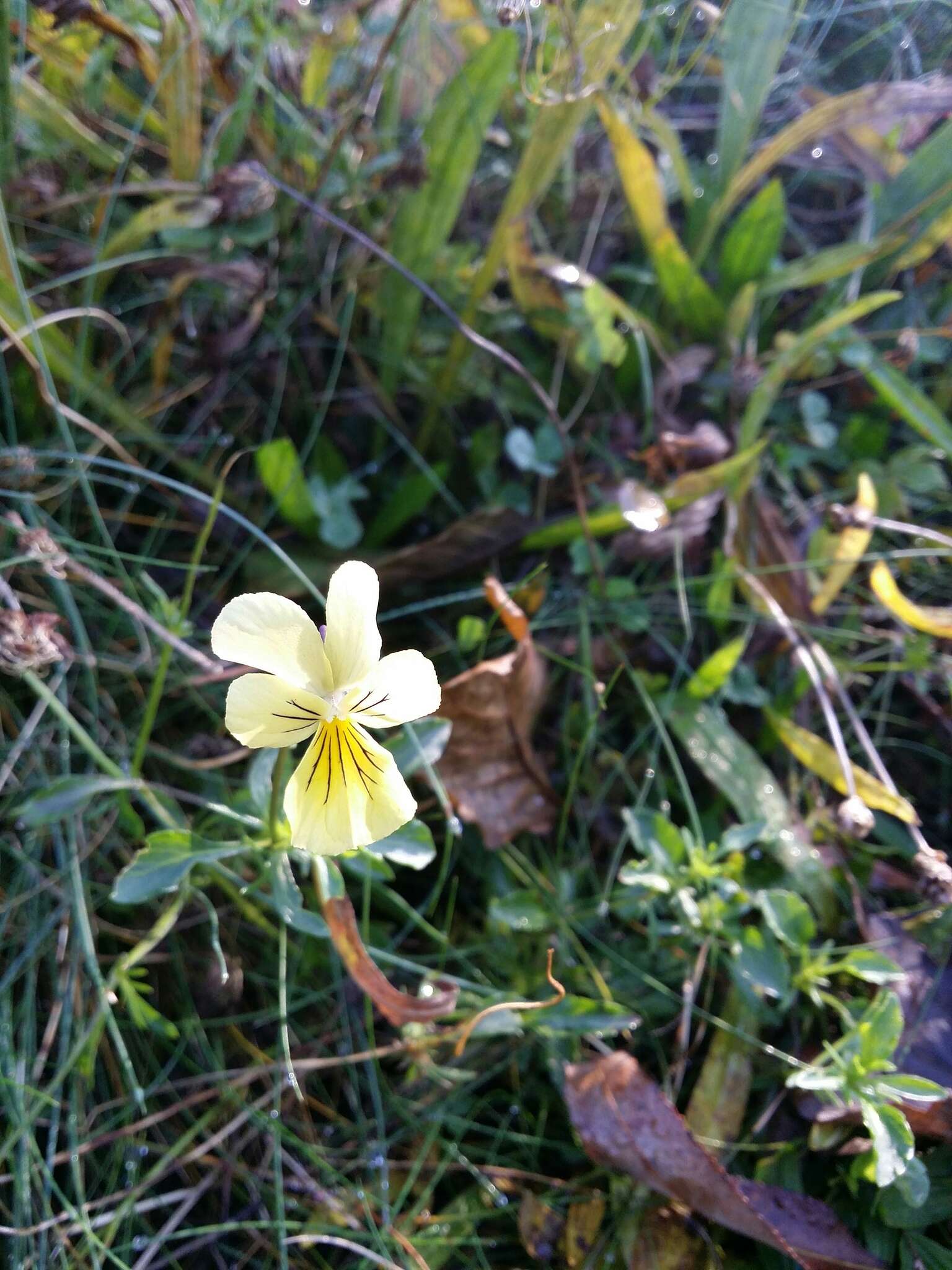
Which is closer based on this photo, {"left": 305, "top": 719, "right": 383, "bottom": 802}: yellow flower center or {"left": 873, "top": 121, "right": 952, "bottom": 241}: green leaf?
{"left": 305, "top": 719, "right": 383, "bottom": 802}: yellow flower center

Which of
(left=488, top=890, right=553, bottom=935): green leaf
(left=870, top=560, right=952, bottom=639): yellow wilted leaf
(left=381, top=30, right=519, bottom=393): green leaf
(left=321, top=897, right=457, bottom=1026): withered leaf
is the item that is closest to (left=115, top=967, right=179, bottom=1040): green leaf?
(left=321, top=897, right=457, bottom=1026): withered leaf

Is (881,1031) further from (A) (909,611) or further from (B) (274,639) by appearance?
(B) (274,639)

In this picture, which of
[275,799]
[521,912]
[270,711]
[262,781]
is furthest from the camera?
[521,912]

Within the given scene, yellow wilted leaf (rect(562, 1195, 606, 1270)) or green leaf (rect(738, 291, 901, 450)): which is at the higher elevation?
green leaf (rect(738, 291, 901, 450))

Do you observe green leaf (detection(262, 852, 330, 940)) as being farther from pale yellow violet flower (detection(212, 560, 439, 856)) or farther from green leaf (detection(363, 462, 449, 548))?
green leaf (detection(363, 462, 449, 548))

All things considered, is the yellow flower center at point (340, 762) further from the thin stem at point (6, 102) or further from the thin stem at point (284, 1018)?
the thin stem at point (6, 102)

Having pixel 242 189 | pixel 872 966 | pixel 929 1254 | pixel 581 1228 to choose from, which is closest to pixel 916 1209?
pixel 929 1254
